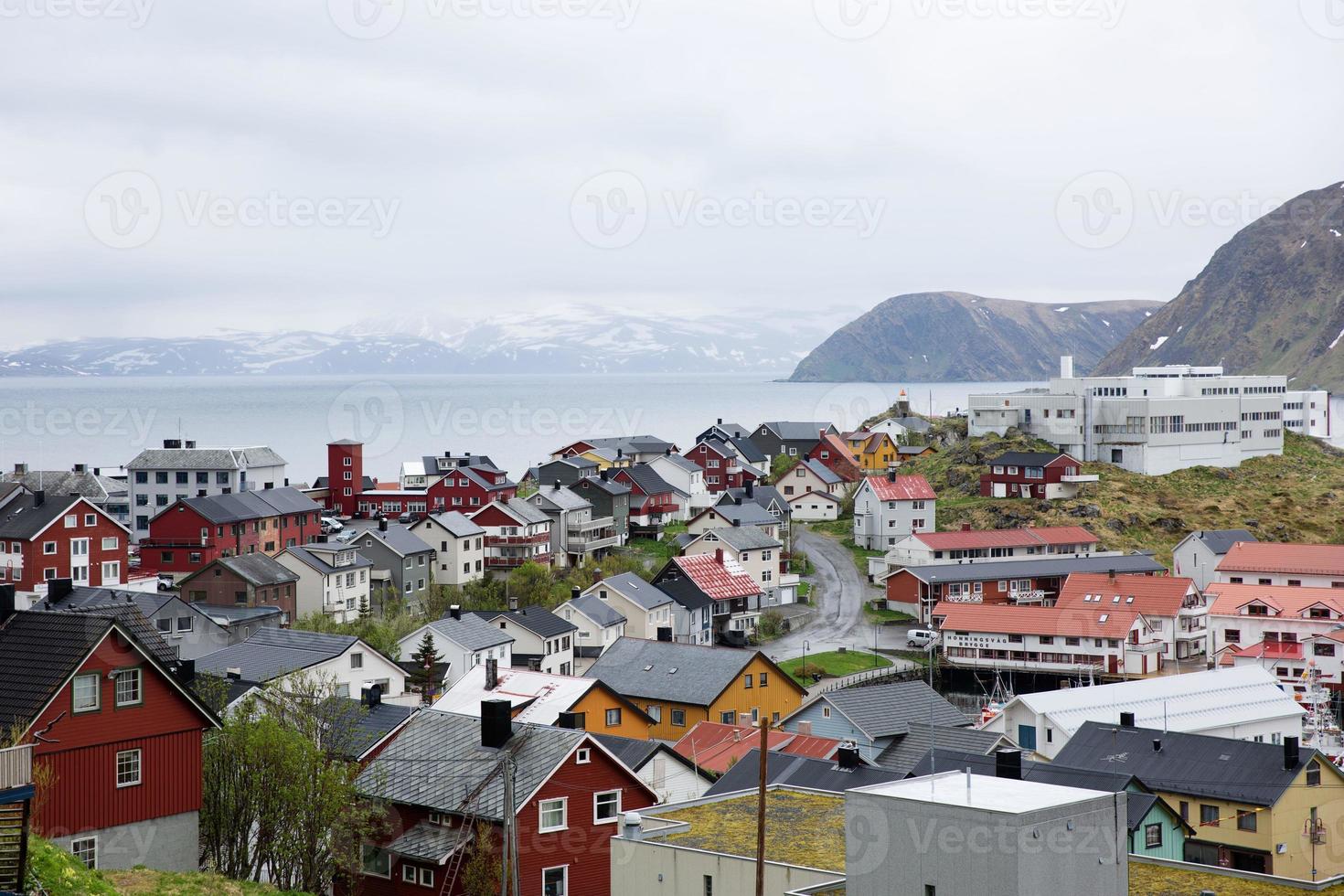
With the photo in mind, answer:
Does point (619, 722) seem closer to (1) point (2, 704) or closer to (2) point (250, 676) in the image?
(2) point (250, 676)

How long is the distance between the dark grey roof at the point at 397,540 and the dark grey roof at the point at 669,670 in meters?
16.6

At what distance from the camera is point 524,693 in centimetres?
2930

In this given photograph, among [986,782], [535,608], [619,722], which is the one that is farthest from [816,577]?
[986,782]

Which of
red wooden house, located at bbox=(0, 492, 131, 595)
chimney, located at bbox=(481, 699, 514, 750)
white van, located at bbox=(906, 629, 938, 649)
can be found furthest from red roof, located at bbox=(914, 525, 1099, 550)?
chimney, located at bbox=(481, 699, 514, 750)

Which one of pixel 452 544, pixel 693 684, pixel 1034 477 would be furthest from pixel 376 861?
pixel 1034 477

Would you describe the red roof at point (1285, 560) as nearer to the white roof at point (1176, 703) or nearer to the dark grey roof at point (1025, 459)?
the dark grey roof at point (1025, 459)

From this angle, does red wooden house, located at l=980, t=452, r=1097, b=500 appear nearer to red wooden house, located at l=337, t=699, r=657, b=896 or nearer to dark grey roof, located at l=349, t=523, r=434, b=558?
dark grey roof, located at l=349, t=523, r=434, b=558

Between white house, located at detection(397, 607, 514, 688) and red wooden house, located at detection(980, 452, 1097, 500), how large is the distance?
122 feet

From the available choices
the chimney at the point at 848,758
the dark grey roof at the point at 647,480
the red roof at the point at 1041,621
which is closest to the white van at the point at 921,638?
the red roof at the point at 1041,621

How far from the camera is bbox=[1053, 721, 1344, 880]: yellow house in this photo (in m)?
24.9

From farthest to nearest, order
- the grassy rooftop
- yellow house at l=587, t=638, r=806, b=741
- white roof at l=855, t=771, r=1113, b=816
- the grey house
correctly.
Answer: the grey house < yellow house at l=587, t=638, r=806, b=741 < the grassy rooftop < white roof at l=855, t=771, r=1113, b=816

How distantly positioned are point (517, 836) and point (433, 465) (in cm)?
5802

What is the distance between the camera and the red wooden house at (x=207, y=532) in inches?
1955

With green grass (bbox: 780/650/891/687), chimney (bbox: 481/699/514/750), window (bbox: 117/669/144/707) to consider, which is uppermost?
window (bbox: 117/669/144/707)
